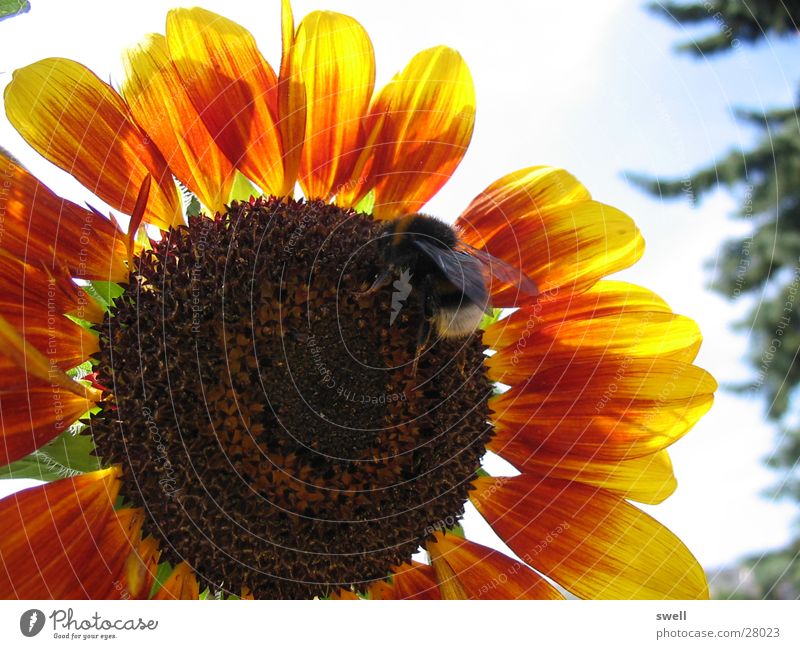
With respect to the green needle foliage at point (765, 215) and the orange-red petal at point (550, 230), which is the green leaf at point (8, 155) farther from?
the green needle foliage at point (765, 215)

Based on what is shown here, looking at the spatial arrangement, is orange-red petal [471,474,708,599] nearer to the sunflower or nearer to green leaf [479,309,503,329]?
the sunflower

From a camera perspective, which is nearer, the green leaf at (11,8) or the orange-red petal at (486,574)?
the green leaf at (11,8)

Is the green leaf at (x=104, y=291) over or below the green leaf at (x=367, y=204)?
below

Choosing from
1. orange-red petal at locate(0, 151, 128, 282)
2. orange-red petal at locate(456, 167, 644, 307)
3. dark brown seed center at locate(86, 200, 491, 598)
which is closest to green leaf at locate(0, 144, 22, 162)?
orange-red petal at locate(0, 151, 128, 282)

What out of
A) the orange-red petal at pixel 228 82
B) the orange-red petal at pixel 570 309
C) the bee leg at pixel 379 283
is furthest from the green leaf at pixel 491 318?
the orange-red petal at pixel 228 82

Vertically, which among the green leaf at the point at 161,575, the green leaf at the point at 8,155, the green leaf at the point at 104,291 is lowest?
the green leaf at the point at 161,575

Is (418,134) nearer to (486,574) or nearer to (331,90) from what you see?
(331,90)

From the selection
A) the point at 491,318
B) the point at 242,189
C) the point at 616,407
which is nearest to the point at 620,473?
the point at 616,407
